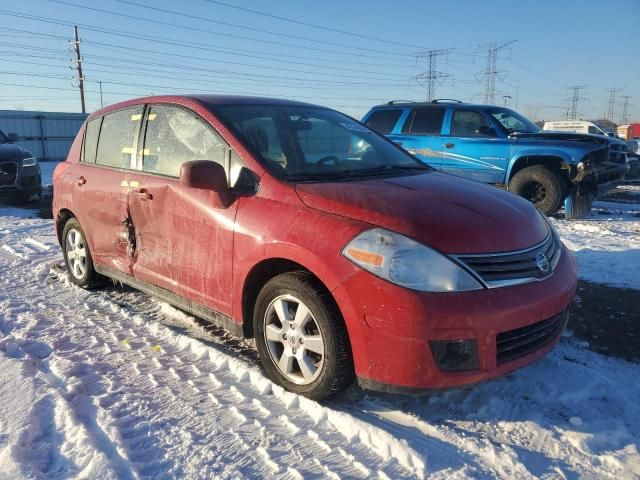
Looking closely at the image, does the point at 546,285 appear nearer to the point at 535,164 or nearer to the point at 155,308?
the point at 155,308

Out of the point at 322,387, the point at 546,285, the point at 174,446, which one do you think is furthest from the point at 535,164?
the point at 174,446

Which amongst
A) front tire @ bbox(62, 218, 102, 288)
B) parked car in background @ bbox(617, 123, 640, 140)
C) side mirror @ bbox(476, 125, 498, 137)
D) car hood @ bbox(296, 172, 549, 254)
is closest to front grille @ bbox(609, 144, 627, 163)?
side mirror @ bbox(476, 125, 498, 137)

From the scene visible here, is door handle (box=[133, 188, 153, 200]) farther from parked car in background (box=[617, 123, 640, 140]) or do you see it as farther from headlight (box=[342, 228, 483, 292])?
parked car in background (box=[617, 123, 640, 140])

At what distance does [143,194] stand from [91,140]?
139cm

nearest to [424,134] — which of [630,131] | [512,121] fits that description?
[512,121]

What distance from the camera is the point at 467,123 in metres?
8.98

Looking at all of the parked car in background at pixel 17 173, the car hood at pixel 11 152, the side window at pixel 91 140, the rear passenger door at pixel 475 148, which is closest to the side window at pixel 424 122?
the rear passenger door at pixel 475 148

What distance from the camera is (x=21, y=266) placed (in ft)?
18.8

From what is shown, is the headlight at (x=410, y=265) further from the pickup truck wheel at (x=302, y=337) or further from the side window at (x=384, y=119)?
the side window at (x=384, y=119)

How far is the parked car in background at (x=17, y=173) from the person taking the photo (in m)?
10.1

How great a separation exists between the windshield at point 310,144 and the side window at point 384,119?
5651mm

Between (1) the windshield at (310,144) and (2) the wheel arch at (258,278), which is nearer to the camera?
(2) the wheel arch at (258,278)

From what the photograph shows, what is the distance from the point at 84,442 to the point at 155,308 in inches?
78.5

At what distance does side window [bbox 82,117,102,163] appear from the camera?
4664 mm
